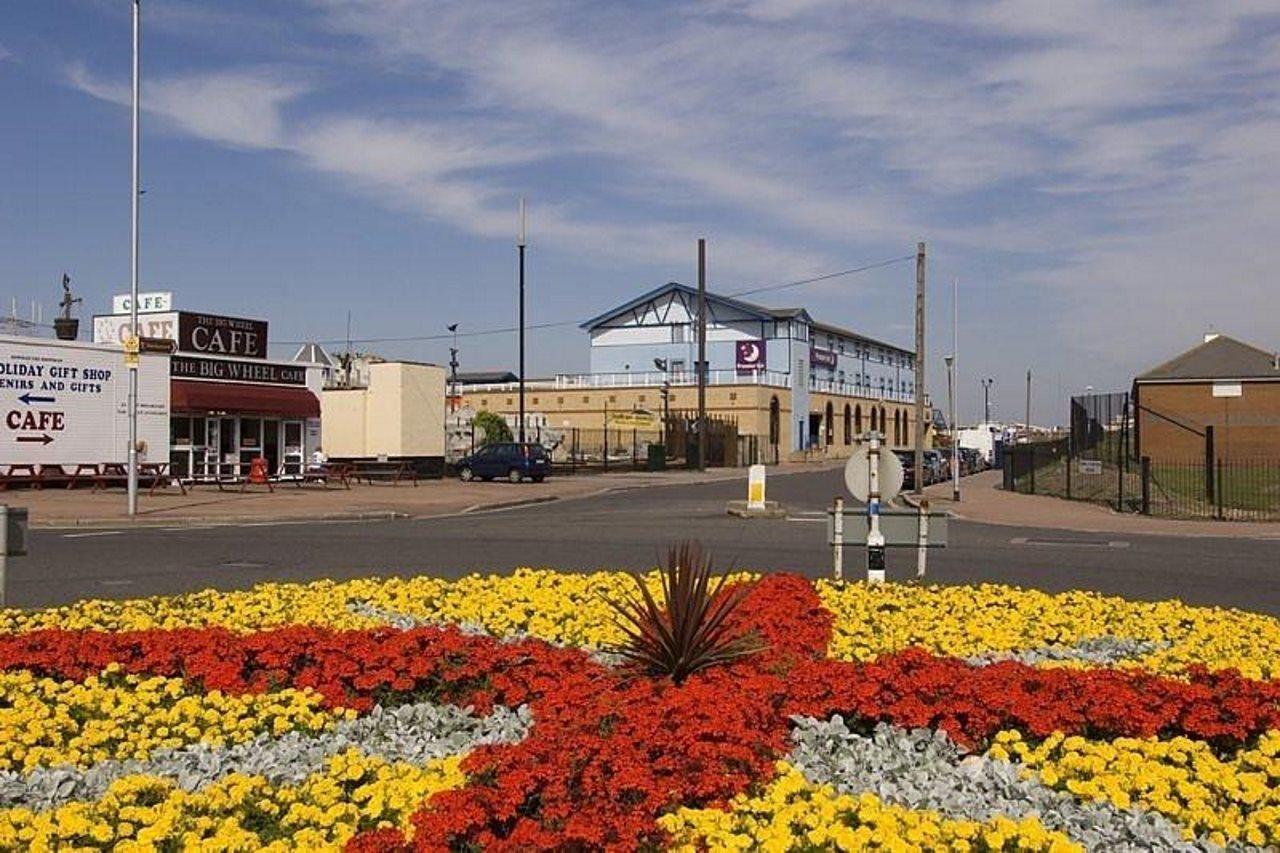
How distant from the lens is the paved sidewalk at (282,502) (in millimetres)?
25673

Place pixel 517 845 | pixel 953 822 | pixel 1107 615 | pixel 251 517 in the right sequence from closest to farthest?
pixel 517 845, pixel 953 822, pixel 1107 615, pixel 251 517

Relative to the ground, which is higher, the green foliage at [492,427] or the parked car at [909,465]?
the green foliage at [492,427]

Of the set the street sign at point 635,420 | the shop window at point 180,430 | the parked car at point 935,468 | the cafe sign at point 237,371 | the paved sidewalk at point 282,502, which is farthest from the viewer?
the street sign at point 635,420

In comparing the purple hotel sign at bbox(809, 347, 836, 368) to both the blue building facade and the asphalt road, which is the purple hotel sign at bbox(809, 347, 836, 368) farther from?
the asphalt road

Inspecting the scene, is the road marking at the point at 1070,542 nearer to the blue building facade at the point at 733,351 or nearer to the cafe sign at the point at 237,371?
the cafe sign at the point at 237,371

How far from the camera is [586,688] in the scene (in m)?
5.79

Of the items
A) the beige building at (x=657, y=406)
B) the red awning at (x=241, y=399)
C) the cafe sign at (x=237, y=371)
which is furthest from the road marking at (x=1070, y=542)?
the beige building at (x=657, y=406)

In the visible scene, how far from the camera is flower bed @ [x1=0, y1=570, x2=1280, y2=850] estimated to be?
405cm

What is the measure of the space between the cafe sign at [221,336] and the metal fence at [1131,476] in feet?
83.9

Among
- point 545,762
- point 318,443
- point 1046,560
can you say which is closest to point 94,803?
point 545,762

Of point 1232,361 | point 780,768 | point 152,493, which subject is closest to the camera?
point 780,768

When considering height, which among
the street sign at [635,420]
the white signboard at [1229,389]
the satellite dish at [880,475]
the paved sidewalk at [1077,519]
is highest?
the white signboard at [1229,389]

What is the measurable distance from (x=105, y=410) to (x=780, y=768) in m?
34.5

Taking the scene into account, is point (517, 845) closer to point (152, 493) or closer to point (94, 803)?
point (94, 803)
